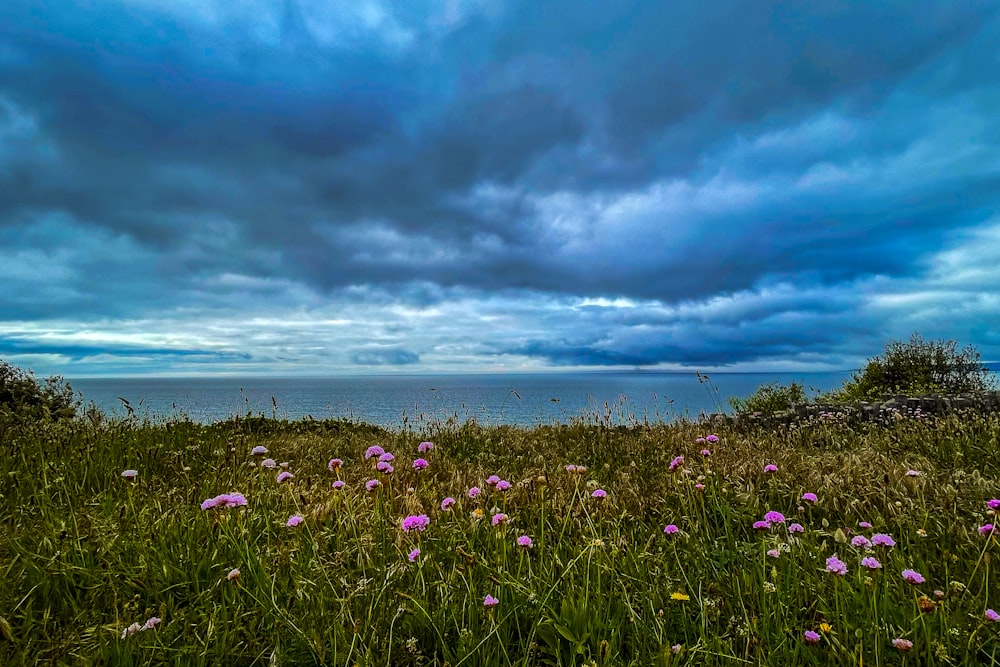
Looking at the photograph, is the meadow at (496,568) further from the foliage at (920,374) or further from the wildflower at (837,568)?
the foliage at (920,374)

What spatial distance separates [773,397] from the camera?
17.5 metres

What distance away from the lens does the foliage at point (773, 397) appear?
16.7 meters

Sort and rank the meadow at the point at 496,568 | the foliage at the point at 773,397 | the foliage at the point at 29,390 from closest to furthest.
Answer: the meadow at the point at 496,568 → the foliage at the point at 29,390 → the foliage at the point at 773,397

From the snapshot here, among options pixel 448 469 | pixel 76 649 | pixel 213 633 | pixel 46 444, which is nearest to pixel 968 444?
pixel 448 469

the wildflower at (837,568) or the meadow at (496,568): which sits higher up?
the wildflower at (837,568)

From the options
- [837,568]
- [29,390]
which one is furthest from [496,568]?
[29,390]

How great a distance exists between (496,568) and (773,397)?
1728cm

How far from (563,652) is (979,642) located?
198 centimetres

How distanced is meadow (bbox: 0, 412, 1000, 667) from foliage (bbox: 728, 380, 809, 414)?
10610 mm

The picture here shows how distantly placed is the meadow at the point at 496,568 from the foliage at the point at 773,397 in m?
10.6

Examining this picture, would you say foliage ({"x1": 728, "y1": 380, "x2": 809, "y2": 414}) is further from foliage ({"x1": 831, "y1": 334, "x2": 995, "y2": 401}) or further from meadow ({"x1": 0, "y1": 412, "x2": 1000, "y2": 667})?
meadow ({"x1": 0, "y1": 412, "x2": 1000, "y2": 667})

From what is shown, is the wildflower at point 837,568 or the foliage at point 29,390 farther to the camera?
the foliage at point 29,390

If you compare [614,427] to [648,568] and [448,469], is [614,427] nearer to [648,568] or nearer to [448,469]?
[448,469]

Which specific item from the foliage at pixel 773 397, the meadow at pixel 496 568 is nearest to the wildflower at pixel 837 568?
the meadow at pixel 496 568
